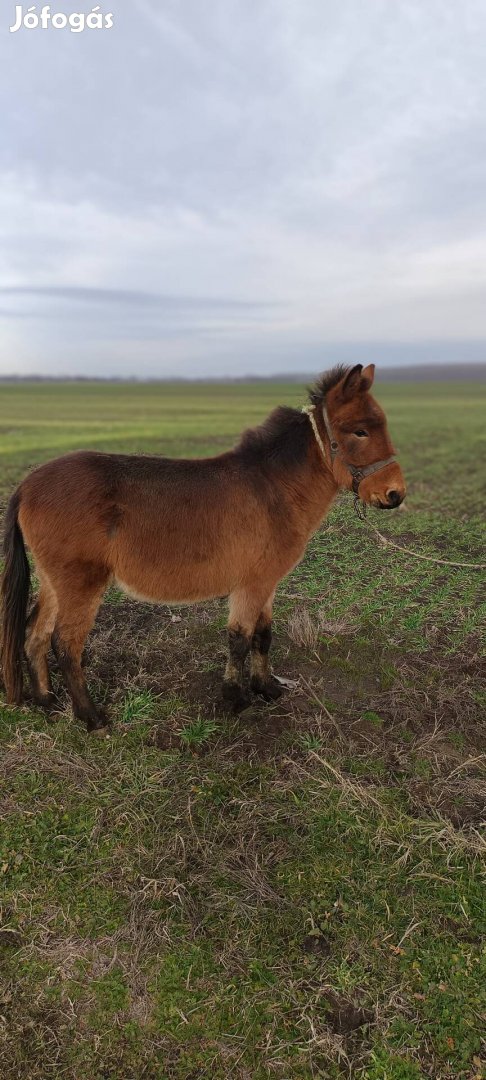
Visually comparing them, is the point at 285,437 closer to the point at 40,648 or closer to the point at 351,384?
the point at 351,384

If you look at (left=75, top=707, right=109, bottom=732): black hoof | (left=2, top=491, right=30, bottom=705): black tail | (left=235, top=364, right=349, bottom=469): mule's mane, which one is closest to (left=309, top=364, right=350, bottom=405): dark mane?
(left=235, top=364, right=349, bottom=469): mule's mane

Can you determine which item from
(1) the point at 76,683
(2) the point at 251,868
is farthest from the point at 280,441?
(2) the point at 251,868

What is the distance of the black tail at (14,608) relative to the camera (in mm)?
4340

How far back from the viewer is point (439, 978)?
2.94m

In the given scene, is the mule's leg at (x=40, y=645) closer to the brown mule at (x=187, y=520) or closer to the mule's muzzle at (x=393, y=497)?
the brown mule at (x=187, y=520)

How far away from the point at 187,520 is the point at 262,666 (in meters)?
1.47

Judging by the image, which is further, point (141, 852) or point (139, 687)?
point (139, 687)

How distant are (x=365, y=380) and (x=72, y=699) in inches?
129

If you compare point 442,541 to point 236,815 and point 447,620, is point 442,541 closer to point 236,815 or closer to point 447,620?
point 447,620

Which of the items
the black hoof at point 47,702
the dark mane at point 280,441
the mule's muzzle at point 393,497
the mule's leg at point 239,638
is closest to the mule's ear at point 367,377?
the dark mane at point 280,441

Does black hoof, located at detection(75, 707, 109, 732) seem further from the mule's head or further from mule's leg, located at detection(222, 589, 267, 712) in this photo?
the mule's head

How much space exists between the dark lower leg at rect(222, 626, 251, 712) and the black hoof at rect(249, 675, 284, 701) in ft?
0.67

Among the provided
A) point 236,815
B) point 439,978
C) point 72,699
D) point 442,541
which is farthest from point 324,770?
point 442,541

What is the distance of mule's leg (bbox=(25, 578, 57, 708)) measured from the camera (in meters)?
4.50
